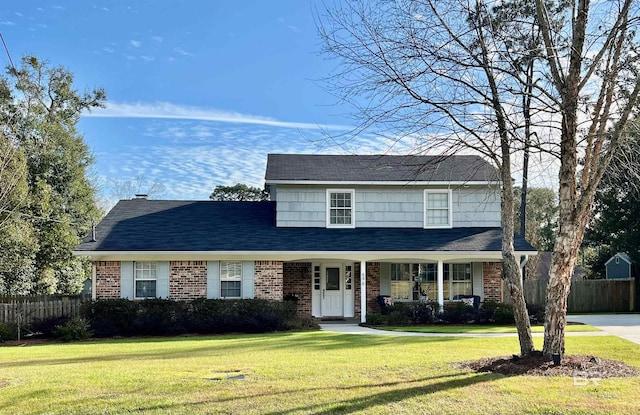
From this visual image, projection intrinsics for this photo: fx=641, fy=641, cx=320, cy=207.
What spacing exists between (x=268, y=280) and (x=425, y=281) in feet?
19.5

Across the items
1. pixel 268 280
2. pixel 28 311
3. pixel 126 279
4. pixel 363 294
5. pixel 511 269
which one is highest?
pixel 511 269

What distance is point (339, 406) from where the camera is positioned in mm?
7840

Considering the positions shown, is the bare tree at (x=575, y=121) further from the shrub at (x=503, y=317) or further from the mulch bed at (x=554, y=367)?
the shrub at (x=503, y=317)

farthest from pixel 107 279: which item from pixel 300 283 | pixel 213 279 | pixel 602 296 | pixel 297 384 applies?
pixel 602 296

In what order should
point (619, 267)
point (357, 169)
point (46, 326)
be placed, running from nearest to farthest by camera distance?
point (46, 326) → point (357, 169) → point (619, 267)

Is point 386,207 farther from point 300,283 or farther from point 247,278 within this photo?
point 247,278

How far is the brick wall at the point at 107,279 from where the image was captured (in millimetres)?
21188

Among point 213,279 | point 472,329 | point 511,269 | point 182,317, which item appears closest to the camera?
point 511,269

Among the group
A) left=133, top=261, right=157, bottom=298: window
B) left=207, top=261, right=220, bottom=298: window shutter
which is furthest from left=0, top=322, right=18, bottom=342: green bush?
left=207, top=261, right=220, bottom=298: window shutter

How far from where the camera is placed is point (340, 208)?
2356 centimetres

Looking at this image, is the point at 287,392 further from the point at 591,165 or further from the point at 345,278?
the point at 345,278

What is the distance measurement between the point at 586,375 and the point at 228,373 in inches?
218

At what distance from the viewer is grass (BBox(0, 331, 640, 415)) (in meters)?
7.86

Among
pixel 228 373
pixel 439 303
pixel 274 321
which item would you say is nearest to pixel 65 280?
pixel 274 321
